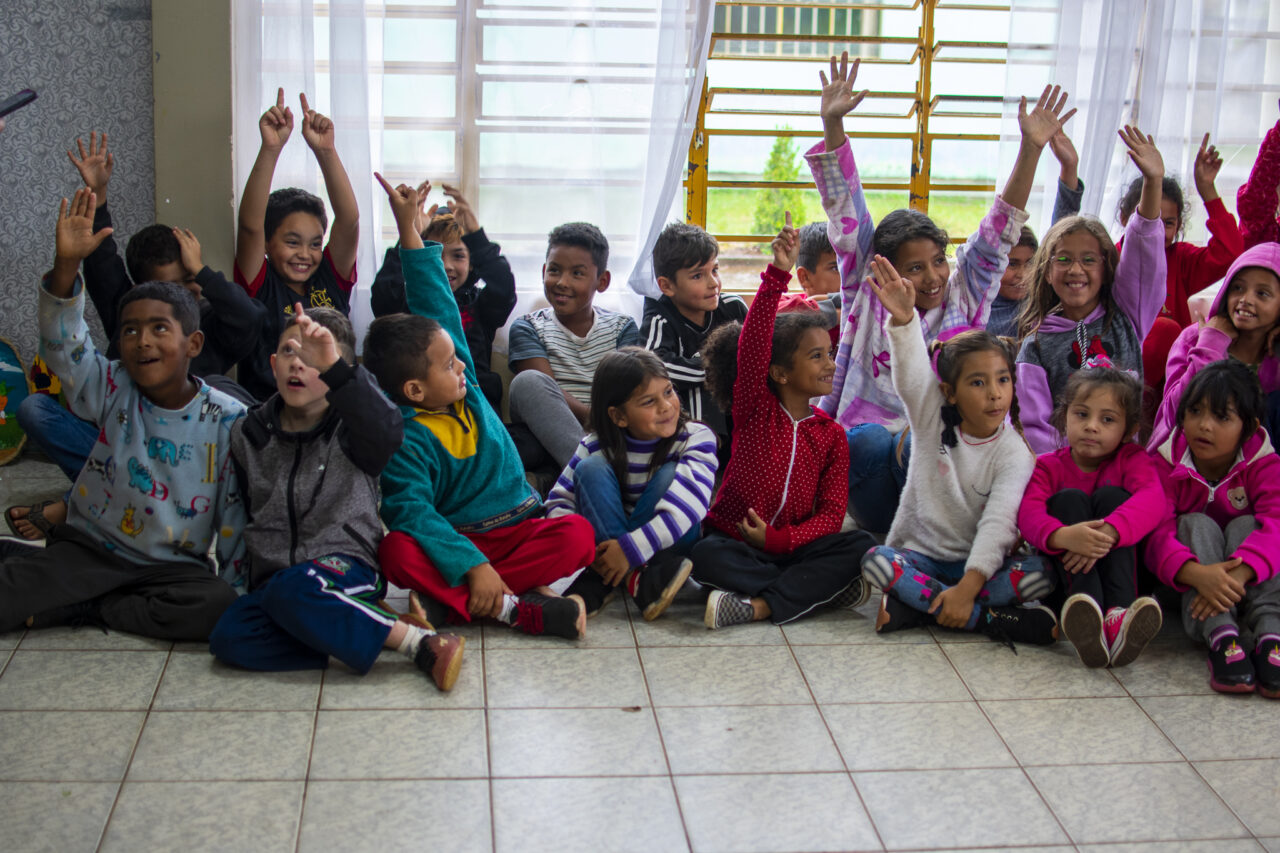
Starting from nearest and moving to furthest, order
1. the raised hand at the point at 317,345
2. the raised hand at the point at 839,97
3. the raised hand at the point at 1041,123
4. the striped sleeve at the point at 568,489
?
the raised hand at the point at 317,345 < the striped sleeve at the point at 568,489 < the raised hand at the point at 839,97 < the raised hand at the point at 1041,123

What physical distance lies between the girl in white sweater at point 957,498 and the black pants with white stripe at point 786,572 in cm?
7

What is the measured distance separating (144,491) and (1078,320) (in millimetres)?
2157

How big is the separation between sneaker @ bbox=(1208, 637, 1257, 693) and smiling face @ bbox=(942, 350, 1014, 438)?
606 mm

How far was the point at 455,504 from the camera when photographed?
2402 mm

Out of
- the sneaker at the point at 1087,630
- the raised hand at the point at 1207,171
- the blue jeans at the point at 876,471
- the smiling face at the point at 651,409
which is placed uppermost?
the raised hand at the point at 1207,171

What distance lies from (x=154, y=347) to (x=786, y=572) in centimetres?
133

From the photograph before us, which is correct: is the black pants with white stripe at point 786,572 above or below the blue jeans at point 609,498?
below

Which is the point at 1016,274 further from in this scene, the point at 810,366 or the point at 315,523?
the point at 315,523

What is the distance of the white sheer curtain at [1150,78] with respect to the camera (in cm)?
362

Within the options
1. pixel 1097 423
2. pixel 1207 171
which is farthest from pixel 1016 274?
pixel 1097 423

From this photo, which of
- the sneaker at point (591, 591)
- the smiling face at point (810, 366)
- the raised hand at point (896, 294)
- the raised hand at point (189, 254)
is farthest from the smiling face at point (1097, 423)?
the raised hand at point (189, 254)

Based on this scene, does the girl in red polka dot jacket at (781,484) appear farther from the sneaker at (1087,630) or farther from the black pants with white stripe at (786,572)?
the sneaker at (1087,630)

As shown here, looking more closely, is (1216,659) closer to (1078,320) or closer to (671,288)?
(1078,320)

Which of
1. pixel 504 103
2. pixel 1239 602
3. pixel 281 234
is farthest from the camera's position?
pixel 504 103
